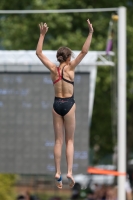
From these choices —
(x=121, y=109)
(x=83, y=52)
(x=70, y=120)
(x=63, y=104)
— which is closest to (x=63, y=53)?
(x=83, y=52)

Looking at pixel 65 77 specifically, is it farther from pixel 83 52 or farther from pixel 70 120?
pixel 70 120

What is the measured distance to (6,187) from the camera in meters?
22.7

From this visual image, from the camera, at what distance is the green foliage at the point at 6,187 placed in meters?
22.2

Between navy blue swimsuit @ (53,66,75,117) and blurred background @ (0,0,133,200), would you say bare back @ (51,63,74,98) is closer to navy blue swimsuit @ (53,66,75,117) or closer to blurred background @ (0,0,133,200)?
navy blue swimsuit @ (53,66,75,117)

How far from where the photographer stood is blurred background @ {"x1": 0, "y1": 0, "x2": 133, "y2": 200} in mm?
15102

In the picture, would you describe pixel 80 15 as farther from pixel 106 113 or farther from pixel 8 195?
pixel 8 195

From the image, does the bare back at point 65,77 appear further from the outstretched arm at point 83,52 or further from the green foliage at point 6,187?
the green foliage at point 6,187

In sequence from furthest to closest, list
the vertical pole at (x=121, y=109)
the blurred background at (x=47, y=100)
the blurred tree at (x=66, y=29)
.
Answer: the blurred tree at (x=66, y=29), the vertical pole at (x=121, y=109), the blurred background at (x=47, y=100)

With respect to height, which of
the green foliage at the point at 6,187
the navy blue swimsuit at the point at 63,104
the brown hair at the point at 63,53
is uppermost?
the brown hair at the point at 63,53

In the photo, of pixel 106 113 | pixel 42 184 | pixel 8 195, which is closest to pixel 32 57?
pixel 8 195

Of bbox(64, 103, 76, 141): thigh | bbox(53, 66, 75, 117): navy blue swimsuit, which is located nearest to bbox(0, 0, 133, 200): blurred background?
bbox(64, 103, 76, 141): thigh

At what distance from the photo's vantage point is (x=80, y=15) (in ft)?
91.0

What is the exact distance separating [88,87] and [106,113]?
14898 millimetres

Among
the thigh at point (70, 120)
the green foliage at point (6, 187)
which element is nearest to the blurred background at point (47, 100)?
the green foliage at point (6, 187)
